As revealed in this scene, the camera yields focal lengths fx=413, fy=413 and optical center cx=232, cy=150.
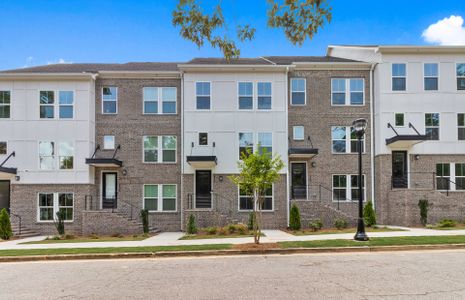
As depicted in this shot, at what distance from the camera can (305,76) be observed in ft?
80.8

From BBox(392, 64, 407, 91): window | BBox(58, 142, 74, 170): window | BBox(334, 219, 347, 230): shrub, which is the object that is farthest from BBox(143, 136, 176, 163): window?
BBox(392, 64, 407, 91): window

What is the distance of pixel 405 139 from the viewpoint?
73.2 ft

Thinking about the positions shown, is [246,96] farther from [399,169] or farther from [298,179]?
[399,169]

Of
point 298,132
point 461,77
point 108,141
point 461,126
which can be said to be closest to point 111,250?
point 108,141

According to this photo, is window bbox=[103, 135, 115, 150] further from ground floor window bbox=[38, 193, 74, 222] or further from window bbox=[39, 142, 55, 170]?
ground floor window bbox=[38, 193, 74, 222]

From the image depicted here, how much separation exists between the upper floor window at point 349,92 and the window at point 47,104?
16.3 m

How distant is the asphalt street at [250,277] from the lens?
7.83m

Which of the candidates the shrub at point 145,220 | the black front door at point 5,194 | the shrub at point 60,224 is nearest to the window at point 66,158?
the shrub at point 60,224

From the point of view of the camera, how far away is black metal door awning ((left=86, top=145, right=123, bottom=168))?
22.7 meters

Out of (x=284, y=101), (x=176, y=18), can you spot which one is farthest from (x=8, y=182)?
(x=176, y=18)

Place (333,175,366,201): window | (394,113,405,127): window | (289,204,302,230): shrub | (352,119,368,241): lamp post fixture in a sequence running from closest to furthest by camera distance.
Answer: (352,119,368,241): lamp post fixture
(289,204,302,230): shrub
(394,113,405,127): window
(333,175,366,201): window

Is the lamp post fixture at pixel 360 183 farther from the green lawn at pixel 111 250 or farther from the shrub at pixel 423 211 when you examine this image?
the shrub at pixel 423 211

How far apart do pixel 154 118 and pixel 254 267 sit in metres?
15.5

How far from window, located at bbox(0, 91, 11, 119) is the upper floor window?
18784 mm
